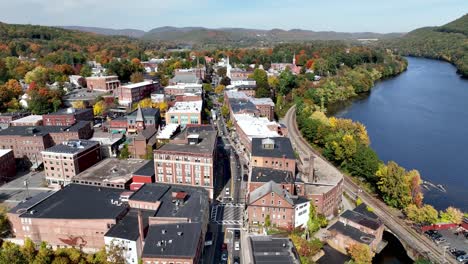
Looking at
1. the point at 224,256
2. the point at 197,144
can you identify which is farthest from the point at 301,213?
the point at 197,144

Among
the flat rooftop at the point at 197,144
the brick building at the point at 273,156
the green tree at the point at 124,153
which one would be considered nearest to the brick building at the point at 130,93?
the green tree at the point at 124,153

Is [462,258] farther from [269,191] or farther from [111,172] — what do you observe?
[111,172]

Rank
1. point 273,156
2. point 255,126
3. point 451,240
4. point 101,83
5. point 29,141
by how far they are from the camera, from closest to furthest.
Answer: point 451,240
point 273,156
point 29,141
point 255,126
point 101,83

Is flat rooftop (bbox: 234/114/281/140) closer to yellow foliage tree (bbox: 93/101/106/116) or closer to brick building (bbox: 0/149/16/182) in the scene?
yellow foliage tree (bbox: 93/101/106/116)

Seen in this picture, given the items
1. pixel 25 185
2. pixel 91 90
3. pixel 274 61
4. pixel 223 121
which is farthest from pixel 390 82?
pixel 25 185

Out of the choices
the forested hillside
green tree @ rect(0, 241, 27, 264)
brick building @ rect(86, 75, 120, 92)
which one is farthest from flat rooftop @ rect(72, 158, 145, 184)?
the forested hillside
